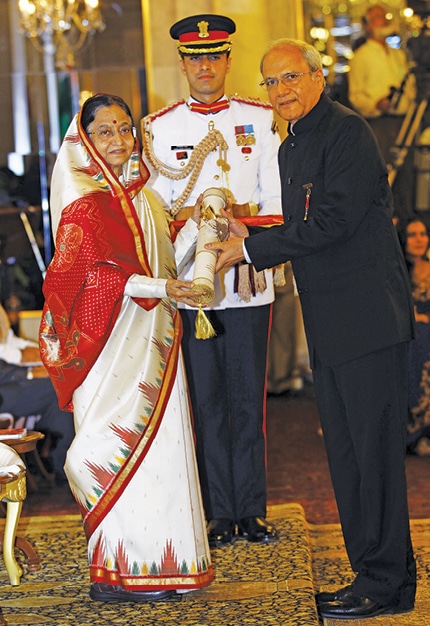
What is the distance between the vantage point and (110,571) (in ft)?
11.6

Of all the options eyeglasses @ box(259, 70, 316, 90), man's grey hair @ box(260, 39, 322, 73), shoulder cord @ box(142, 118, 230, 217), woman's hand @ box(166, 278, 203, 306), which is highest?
man's grey hair @ box(260, 39, 322, 73)

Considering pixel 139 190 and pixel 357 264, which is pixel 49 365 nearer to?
pixel 139 190

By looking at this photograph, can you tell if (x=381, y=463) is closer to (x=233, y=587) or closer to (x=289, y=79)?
(x=233, y=587)

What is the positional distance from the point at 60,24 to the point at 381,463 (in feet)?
21.1

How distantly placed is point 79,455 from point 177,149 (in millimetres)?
1409

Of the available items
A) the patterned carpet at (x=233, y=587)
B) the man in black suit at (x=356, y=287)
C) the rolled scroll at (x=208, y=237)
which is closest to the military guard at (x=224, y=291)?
the patterned carpet at (x=233, y=587)

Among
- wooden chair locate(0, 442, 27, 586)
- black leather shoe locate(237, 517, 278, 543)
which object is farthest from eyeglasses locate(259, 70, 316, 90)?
black leather shoe locate(237, 517, 278, 543)

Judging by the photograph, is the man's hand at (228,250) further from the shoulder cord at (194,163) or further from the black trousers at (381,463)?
the shoulder cord at (194,163)

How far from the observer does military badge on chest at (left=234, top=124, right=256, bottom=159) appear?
429 centimetres

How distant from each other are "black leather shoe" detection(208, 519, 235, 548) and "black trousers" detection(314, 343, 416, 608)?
83 cm

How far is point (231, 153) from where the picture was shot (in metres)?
4.27

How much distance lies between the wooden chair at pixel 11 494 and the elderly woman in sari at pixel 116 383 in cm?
27

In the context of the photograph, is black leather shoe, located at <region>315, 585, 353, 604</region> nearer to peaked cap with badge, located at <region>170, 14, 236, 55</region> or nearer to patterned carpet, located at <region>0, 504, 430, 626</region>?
patterned carpet, located at <region>0, 504, 430, 626</region>

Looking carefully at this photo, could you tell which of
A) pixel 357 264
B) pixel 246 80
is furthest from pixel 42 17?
pixel 357 264
